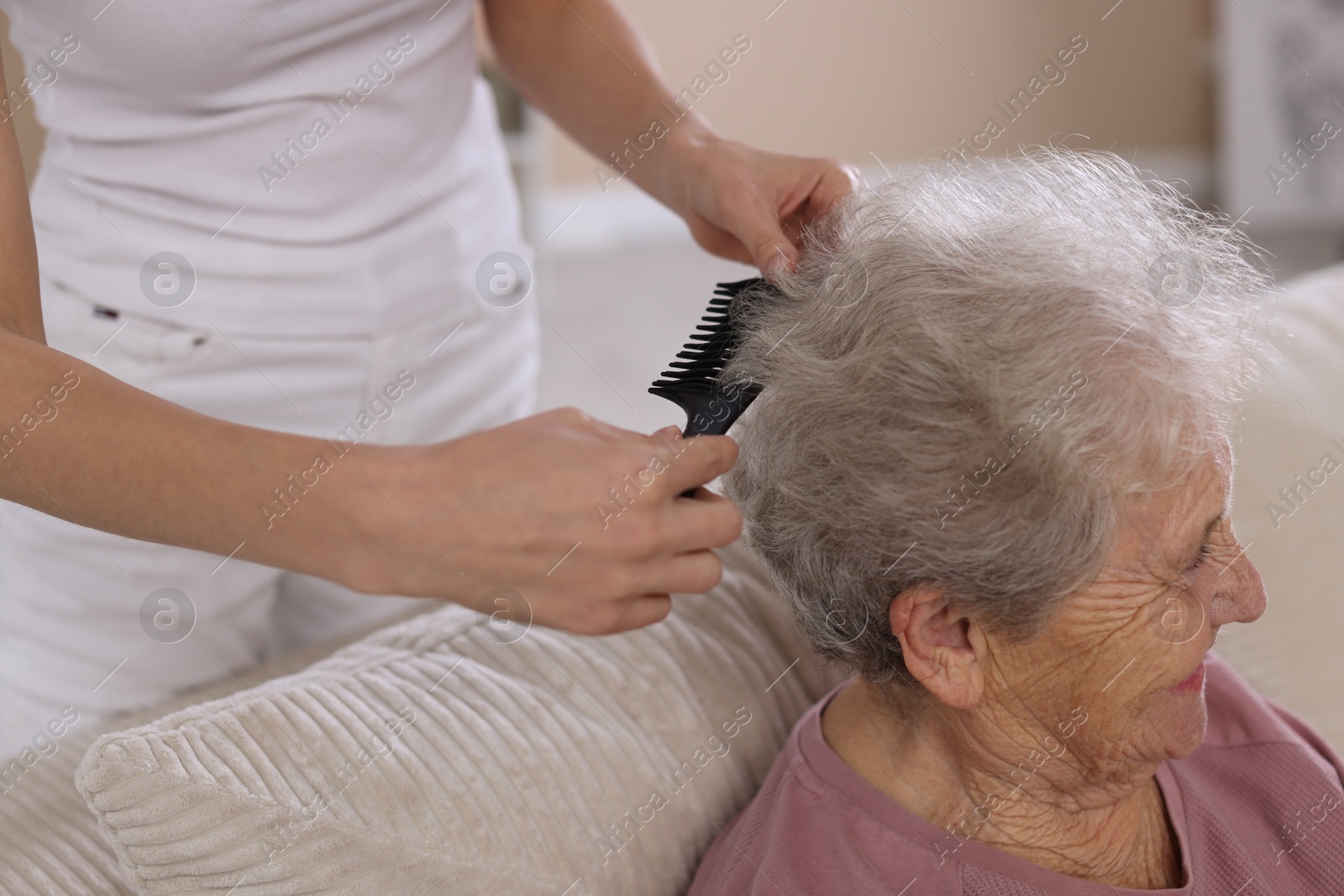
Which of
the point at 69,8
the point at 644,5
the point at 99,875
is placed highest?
the point at 644,5

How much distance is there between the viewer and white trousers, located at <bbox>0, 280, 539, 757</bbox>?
1154mm

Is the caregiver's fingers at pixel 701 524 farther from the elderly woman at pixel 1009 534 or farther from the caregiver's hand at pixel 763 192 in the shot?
the caregiver's hand at pixel 763 192

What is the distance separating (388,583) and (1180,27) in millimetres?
5065

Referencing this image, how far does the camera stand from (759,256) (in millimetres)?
1084

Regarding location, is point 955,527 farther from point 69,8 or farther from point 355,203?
point 69,8

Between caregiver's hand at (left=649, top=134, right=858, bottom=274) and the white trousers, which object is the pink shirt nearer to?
caregiver's hand at (left=649, top=134, right=858, bottom=274)

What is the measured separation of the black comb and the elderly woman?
0.9 inches

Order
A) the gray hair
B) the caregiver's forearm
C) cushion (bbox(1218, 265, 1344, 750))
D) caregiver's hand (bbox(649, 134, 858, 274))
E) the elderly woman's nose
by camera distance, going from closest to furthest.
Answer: the gray hair < the elderly woman's nose < caregiver's hand (bbox(649, 134, 858, 274)) < the caregiver's forearm < cushion (bbox(1218, 265, 1344, 750))

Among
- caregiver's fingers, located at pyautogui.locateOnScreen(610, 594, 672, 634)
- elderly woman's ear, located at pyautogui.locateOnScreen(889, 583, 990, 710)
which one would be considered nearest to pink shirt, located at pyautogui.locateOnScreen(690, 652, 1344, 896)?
elderly woman's ear, located at pyautogui.locateOnScreen(889, 583, 990, 710)

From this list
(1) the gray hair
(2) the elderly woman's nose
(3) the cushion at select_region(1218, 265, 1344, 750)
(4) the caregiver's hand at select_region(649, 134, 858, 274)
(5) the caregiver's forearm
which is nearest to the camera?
(1) the gray hair

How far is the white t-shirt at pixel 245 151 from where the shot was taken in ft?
3.55

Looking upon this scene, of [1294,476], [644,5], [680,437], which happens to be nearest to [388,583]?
[680,437]

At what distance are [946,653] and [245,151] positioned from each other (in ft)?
2.72

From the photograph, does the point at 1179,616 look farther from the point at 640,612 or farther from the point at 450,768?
the point at 450,768
